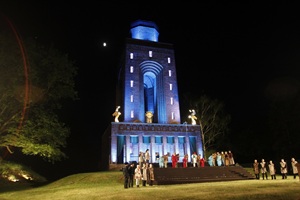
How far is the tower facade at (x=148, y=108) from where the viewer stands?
36.4 meters

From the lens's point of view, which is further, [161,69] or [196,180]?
[161,69]

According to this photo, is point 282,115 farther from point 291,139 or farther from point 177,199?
point 177,199

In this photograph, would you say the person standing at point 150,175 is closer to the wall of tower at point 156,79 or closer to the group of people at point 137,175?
the group of people at point 137,175

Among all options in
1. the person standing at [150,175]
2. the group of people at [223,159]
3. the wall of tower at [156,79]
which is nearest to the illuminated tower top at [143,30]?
the wall of tower at [156,79]

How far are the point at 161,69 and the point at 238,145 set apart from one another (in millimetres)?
20347

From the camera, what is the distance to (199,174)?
21.6 metres

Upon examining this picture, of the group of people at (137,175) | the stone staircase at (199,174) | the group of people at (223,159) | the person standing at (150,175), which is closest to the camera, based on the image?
the group of people at (137,175)

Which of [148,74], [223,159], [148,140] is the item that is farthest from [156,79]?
[223,159]

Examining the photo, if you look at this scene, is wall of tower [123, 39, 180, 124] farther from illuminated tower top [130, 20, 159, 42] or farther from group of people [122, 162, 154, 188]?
group of people [122, 162, 154, 188]

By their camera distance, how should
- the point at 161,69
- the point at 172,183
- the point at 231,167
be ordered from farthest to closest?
the point at 161,69, the point at 231,167, the point at 172,183

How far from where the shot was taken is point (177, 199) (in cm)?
974

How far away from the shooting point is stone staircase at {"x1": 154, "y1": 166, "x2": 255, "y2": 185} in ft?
65.1

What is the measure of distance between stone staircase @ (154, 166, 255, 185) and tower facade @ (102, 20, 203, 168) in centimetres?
1451

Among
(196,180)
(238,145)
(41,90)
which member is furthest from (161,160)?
(238,145)
